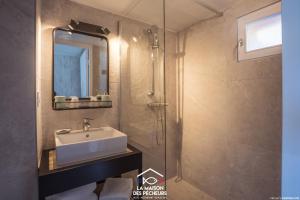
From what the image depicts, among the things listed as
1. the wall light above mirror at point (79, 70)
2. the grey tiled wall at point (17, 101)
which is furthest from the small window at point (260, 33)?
the grey tiled wall at point (17, 101)

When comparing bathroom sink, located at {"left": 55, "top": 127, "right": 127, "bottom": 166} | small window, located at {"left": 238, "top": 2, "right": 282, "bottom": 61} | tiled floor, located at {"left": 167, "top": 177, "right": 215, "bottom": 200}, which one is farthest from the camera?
tiled floor, located at {"left": 167, "top": 177, "right": 215, "bottom": 200}

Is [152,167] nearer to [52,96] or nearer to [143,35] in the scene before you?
[52,96]

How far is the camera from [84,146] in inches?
48.3

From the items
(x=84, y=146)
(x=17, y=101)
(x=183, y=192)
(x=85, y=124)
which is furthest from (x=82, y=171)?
(x=183, y=192)

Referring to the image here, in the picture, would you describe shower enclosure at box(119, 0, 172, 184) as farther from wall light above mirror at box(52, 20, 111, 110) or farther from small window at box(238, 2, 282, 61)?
small window at box(238, 2, 282, 61)

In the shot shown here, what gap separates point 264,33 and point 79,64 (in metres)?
1.90

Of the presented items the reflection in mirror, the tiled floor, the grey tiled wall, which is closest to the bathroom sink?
the grey tiled wall

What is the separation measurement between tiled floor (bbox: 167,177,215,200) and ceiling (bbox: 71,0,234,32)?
6.87 feet

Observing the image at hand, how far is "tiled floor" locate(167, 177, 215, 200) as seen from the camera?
2027 mm

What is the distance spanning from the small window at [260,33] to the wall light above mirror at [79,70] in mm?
1503

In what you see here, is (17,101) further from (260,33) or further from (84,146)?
(260,33)

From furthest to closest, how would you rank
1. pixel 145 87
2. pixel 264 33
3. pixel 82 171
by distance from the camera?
1. pixel 145 87
2. pixel 264 33
3. pixel 82 171

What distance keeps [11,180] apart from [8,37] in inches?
35.9

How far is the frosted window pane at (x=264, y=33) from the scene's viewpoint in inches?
55.3
